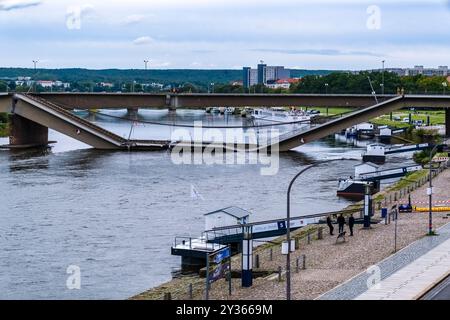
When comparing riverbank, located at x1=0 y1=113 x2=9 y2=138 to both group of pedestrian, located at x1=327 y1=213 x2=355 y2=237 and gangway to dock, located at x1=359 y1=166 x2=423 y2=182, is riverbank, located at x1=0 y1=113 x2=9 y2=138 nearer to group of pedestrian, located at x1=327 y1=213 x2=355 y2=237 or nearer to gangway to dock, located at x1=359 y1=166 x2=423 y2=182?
gangway to dock, located at x1=359 y1=166 x2=423 y2=182

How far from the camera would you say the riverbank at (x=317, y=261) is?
89.6ft

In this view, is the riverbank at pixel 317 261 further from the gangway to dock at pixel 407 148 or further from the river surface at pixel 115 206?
the gangway to dock at pixel 407 148

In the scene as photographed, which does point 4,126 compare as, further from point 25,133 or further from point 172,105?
point 172,105

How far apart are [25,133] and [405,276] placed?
58942 millimetres

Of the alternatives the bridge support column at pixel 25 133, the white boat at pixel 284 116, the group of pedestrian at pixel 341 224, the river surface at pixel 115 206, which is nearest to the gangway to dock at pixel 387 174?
the river surface at pixel 115 206

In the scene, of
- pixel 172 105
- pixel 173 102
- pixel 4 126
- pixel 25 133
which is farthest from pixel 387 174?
Result: pixel 4 126

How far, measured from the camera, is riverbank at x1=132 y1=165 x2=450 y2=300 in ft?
89.6

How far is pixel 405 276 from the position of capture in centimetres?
2736

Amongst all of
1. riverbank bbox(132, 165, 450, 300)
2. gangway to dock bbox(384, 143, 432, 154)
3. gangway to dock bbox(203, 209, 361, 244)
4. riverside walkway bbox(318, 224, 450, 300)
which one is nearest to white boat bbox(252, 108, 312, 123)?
gangway to dock bbox(384, 143, 432, 154)

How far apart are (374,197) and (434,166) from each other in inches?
559

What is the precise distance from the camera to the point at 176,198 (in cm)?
4997

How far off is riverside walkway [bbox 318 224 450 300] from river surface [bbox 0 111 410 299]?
683cm
